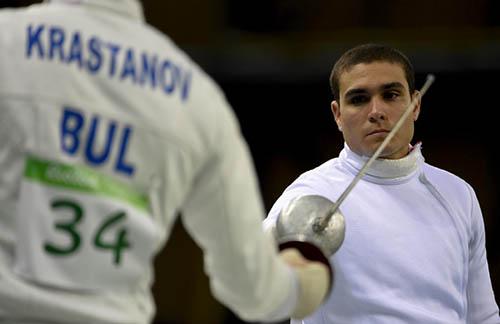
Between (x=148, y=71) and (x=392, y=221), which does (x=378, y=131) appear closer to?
(x=392, y=221)

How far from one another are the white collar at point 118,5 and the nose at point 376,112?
1.25m

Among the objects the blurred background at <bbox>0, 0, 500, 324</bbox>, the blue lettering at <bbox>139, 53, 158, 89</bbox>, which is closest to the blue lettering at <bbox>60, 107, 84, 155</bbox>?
the blue lettering at <bbox>139, 53, 158, 89</bbox>

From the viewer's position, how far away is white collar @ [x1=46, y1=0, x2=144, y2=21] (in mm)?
1835

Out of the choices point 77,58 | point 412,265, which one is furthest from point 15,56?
point 412,265

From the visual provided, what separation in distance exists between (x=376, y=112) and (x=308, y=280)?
112 cm

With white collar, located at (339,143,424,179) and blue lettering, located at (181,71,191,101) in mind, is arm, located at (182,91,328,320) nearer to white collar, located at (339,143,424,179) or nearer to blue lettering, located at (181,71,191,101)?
blue lettering, located at (181,71,191,101)

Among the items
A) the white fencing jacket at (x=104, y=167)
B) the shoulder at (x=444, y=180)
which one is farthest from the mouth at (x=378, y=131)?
the white fencing jacket at (x=104, y=167)

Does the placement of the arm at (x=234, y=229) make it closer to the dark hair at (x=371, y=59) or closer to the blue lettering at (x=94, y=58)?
the blue lettering at (x=94, y=58)

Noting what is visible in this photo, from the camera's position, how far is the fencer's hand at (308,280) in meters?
1.97

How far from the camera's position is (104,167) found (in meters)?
1.78

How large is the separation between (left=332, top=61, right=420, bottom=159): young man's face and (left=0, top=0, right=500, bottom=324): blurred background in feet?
9.14

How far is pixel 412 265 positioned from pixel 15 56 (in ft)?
4.69

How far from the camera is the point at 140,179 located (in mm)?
1797

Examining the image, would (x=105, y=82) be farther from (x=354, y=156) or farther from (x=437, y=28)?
(x=437, y=28)
